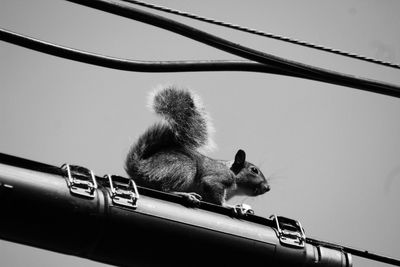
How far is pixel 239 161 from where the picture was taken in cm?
704

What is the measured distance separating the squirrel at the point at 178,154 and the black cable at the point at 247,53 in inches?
84.6

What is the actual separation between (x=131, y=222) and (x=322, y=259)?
891 mm

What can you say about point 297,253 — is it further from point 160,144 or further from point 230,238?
point 160,144

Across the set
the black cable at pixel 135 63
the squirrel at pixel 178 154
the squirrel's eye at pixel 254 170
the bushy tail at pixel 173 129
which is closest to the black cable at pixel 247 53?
the black cable at pixel 135 63

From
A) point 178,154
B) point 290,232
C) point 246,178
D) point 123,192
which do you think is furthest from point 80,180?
point 246,178

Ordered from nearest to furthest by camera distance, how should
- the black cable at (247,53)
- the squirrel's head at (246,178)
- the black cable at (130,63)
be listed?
the black cable at (130,63) → the black cable at (247,53) → the squirrel's head at (246,178)

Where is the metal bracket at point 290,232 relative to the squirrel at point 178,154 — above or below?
below

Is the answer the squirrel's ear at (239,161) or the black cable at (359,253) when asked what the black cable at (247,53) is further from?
the squirrel's ear at (239,161)

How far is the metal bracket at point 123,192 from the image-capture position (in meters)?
3.07

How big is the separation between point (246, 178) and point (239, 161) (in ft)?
0.55

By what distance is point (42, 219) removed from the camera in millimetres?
2895

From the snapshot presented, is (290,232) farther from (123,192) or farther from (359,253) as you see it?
(123,192)

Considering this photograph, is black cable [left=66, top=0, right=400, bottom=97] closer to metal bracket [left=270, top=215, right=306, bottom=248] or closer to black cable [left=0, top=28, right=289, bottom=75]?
black cable [left=0, top=28, right=289, bottom=75]

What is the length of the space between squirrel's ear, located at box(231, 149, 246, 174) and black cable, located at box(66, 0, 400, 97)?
3.26 m
